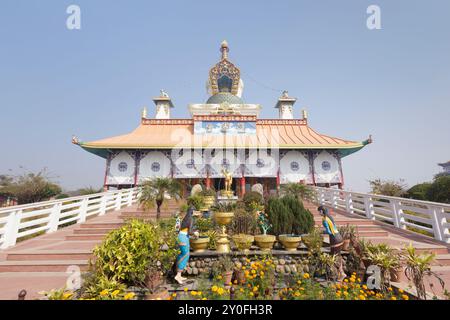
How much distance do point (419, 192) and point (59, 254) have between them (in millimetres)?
26484

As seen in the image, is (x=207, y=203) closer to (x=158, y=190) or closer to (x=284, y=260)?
(x=158, y=190)

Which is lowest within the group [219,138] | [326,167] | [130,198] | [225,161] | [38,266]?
[38,266]

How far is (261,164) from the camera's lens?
17234 mm

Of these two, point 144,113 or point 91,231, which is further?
point 144,113

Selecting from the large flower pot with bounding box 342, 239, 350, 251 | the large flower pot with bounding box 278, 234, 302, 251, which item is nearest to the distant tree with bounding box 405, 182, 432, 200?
the large flower pot with bounding box 342, 239, 350, 251

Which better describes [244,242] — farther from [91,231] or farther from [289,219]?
[91,231]

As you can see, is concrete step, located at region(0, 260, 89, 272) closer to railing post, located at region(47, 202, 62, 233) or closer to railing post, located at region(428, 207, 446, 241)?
railing post, located at region(47, 202, 62, 233)

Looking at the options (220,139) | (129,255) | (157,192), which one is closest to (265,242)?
(129,255)

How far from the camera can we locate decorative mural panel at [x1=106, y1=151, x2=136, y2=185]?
16766 mm

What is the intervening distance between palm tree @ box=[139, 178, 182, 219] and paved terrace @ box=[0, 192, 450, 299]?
4.89 feet

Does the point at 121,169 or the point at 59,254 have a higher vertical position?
the point at 121,169

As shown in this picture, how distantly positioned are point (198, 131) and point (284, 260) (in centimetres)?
1481
